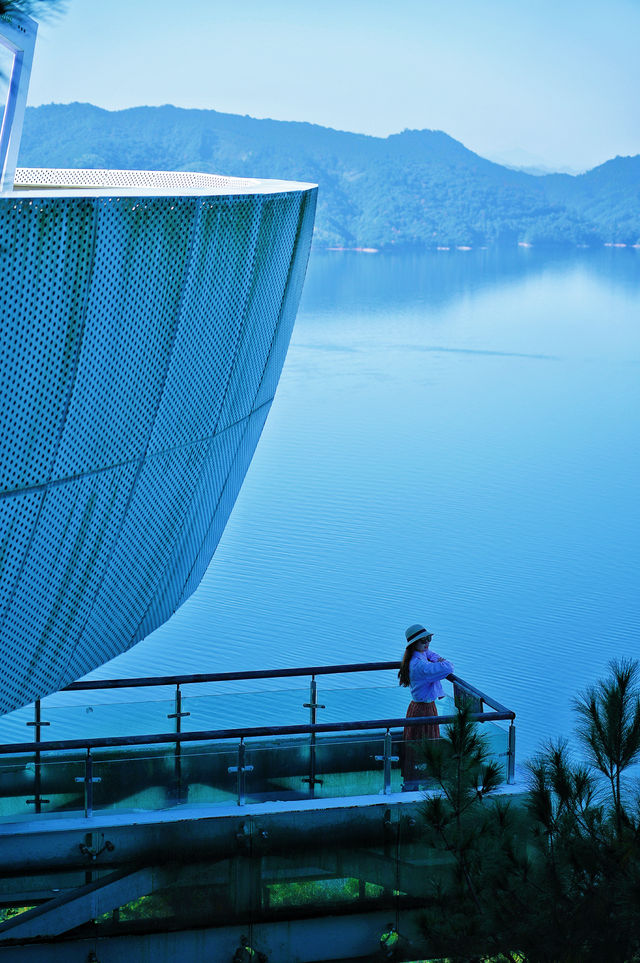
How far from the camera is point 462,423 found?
3425 cm

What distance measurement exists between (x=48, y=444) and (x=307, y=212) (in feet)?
10.8

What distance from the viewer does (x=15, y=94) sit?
674cm

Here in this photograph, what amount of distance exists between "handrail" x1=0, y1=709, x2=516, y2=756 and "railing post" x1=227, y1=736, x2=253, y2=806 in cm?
8

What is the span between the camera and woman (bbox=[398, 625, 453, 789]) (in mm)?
7684

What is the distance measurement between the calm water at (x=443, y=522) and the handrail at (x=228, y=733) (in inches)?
12.2

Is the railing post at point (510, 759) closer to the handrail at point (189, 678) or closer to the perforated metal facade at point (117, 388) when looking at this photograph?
the handrail at point (189, 678)

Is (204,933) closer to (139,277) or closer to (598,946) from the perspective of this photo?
(598,946)

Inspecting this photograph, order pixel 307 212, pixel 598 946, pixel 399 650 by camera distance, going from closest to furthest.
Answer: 1. pixel 598 946
2. pixel 307 212
3. pixel 399 650

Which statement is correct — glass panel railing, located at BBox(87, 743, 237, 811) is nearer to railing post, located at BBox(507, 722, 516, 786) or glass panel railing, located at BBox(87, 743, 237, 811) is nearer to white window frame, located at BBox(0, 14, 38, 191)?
railing post, located at BBox(507, 722, 516, 786)

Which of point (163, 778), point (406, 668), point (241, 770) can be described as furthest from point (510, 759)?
point (163, 778)

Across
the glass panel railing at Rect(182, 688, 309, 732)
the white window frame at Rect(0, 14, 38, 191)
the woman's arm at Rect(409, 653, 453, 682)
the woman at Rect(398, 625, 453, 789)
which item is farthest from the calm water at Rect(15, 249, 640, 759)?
the white window frame at Rect(0, 14, 38, 191)

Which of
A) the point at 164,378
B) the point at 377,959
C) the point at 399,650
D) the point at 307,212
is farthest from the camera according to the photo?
the point at 399,650

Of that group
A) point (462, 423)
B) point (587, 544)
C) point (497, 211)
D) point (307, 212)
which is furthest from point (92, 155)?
point (307, 212)

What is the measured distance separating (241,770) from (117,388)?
2.28m
